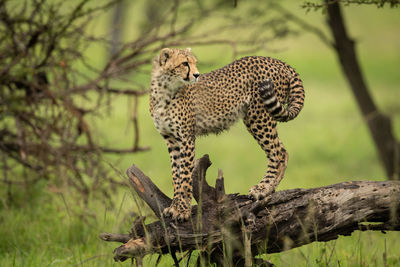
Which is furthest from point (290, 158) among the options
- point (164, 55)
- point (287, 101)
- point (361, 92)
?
point (164, 55)

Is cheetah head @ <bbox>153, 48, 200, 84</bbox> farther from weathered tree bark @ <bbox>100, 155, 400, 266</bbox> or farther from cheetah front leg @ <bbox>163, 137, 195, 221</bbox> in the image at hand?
weathered tree bark @ <bbox>100, 155, 400, 266</bbox>

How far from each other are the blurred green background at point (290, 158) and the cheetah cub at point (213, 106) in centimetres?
49

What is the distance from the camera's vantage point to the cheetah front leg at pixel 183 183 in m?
3.90

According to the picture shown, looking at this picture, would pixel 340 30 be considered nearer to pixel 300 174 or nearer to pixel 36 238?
pixel 300 174

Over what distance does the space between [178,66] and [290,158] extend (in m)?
10.0

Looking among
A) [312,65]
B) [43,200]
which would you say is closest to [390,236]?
[43,200]

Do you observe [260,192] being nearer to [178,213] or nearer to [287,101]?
[178,213]

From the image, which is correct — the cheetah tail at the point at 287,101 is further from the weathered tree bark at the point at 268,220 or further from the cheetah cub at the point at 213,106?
the weathered tree bark at the point at 268,220

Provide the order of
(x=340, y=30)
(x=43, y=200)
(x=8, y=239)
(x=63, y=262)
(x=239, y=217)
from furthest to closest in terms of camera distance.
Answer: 1. (x=340, y=30)
2. (x=43, y=200)
3. (x=8, y=239)
4. (x=63, y=262)
5. (x=239, y=217)

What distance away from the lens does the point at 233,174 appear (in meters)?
11.5

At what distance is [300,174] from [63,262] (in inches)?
301

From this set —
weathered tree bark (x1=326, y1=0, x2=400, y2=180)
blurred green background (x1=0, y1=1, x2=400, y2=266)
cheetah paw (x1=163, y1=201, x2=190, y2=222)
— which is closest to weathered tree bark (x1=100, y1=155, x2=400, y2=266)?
cheetah paw (x1=163, y1=201, x2=190, y2=222)

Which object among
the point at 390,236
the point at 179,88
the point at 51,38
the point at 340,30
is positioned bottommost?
the point at 390,236

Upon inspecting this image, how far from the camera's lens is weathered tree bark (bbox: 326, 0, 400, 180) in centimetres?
797
